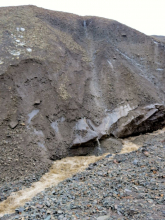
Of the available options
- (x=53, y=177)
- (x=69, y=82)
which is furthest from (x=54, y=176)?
(x=69, y=82)

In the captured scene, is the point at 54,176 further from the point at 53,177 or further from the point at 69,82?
the point at 69,82

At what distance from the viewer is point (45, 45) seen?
12.2m

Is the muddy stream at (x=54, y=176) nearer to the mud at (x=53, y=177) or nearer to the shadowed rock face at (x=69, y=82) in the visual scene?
the mud at (x=53, y=177)

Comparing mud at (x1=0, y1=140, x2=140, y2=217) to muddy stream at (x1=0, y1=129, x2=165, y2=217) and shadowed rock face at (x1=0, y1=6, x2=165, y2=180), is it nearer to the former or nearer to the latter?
muddy stream at (x1=0, y1=129, x2=165, y2=217)

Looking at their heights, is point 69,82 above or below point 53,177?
above

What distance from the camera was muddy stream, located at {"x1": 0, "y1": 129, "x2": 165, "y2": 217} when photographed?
6035 mm

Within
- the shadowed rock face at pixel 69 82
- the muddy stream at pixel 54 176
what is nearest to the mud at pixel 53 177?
the muddy stream at pixel 54 176

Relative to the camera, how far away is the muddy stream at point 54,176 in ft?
19.8

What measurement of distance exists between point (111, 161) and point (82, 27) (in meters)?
12.0

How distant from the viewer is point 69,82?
37.8 ft

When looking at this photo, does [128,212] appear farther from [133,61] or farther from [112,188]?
[133,61]

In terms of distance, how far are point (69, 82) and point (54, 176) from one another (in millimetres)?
5488

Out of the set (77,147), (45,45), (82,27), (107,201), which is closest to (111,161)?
(77,147)

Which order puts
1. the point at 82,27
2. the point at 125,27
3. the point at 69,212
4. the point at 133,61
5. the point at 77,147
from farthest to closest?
the point at 125,27
the point at 82,27
the point at 133,61
the point at 77,147
the point at 69,212
